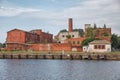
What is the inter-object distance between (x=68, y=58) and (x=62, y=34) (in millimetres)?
62811

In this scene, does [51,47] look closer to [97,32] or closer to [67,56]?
[97,32]

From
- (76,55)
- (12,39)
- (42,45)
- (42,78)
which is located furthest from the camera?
(12,39)

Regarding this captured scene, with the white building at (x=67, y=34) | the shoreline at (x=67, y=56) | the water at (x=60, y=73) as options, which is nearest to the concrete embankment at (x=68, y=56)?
the shoreline at (x=67, y=56)

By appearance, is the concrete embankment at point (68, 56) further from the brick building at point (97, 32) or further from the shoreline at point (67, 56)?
the brick building at point (97, 32)

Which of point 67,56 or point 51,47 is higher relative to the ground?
point 51,47

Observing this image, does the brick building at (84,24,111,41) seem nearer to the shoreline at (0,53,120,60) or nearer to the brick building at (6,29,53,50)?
the brick building at (6,29,53,50)

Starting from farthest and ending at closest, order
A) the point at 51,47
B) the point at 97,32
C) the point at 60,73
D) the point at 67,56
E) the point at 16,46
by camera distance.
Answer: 1. the point at 97,32
2. the point at 16,46
3. the point at 51,47
4. the point at 67,56
5. the point at 60,73

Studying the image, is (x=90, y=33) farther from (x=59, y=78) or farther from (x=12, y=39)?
(x=59, y=78)

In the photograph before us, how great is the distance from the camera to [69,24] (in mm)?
146500

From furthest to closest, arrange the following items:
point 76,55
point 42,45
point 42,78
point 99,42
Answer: point 42,45
point 99,42
point 76,55
point 42,78

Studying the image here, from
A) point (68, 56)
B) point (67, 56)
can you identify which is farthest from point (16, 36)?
point (68, 56)

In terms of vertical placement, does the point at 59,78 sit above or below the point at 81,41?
below

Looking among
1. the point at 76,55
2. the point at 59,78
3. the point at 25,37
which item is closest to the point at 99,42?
the point at 76,55

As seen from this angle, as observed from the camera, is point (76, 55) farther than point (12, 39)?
No
